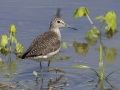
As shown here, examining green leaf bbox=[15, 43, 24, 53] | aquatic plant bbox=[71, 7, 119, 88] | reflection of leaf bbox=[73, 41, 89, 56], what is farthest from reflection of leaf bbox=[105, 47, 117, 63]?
green leaf bbox=[15, 43, 24, 53]

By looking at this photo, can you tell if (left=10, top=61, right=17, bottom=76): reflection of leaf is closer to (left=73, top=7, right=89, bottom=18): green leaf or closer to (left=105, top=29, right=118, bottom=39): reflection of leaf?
(left=73, top=7, right=89, bottom=18): green leaf

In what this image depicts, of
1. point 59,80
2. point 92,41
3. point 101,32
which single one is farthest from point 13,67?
point 101,32

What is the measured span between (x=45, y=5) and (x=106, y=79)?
493 centimetres

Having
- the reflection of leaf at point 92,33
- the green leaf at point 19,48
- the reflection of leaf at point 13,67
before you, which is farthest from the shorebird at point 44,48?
the reflection of leaf at point 92,33

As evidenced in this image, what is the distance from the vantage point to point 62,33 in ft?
37.9

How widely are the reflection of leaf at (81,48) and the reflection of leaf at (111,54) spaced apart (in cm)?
51

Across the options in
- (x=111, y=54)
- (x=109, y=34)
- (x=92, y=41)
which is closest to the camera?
(x=111, y=54)

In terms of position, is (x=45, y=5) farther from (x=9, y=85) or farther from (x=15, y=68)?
(x=9, y=85)

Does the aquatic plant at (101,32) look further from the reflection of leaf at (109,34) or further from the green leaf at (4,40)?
the green leaf at (4,40)

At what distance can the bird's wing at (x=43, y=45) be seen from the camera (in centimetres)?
895

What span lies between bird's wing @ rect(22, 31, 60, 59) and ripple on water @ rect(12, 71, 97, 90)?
1.48 feet

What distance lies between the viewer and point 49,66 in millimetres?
9547

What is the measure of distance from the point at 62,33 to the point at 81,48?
973 millimetres

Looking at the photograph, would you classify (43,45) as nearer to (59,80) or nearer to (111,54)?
(59,80)
